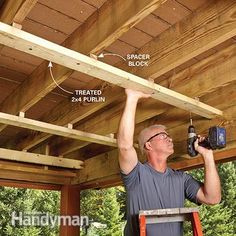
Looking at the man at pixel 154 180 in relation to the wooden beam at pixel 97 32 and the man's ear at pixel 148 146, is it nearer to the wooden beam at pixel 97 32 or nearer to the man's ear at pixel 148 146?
the man's ear at pixel 148 146

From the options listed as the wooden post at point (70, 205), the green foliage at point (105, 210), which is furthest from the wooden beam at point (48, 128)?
the green foliage at point (105, 210)

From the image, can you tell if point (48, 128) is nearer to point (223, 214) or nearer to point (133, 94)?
point (133, 94)

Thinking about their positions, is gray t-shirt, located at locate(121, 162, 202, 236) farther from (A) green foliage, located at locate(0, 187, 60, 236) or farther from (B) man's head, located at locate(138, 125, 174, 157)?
(A) green foliage, located at locate(0, 187, 60, 236)

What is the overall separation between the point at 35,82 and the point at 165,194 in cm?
108

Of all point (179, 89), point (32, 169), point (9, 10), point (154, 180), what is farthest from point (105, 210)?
point (9, 10)

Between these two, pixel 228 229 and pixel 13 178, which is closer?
pixel 13 178

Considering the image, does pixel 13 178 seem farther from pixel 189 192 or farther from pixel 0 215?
pixel 0 215

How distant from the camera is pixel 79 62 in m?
1.61

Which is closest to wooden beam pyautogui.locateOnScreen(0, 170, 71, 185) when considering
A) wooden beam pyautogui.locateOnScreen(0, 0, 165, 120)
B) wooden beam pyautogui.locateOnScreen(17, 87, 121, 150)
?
wooden beam pyautogui.locateOnScreen(17, 87, 121, 150)

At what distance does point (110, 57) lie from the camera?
2080 mm

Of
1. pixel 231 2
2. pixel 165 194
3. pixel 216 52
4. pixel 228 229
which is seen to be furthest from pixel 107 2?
pixel 228 229

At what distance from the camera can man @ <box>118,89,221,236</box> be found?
1771mm

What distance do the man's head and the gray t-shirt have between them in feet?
0.55

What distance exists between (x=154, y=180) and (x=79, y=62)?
0.76m
